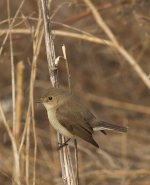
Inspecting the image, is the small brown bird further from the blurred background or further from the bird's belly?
the blurred background

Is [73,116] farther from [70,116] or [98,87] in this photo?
[98,87]

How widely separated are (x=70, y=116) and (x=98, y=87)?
9.20ft

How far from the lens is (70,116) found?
11.1 ft

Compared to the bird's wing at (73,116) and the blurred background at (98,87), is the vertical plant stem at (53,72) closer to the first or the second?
the bird's wing at (73,116)

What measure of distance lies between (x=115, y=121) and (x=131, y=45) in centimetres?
102

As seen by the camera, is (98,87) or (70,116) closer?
(70,116)

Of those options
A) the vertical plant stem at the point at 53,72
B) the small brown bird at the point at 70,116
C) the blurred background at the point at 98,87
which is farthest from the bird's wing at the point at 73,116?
the blurred background at the point at 98,87

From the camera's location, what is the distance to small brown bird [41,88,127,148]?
3.31 metres

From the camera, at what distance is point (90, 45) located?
6074 millimetres

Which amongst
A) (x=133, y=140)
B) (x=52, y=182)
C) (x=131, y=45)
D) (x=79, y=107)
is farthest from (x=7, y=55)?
(x=133, y=140)

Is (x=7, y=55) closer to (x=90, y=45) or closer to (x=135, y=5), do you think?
(x=135, y=5)

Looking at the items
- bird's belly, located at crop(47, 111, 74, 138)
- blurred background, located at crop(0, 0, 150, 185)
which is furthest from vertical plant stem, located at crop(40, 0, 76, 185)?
blurred background, located at crop(0, 0, 150, 185)

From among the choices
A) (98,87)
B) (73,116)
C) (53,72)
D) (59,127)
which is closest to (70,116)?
(73,116)

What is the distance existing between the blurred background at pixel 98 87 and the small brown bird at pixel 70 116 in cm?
97
